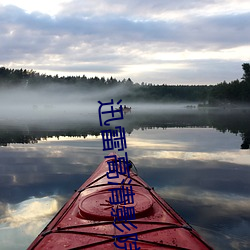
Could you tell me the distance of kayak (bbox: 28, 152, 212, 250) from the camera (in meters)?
4.54

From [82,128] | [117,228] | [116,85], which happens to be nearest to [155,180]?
[117,228]

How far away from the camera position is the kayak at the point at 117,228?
4539 mm

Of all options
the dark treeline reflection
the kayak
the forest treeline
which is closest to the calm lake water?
the kayak

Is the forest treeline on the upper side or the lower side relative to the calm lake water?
upper

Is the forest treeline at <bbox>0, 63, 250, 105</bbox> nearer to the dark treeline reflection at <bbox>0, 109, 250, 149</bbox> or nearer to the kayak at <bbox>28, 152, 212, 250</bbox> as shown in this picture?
the dark treeline reflection at <bbox>0, 109, 250, 149</bbox>

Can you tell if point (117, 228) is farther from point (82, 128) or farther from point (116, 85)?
point (116, 85)

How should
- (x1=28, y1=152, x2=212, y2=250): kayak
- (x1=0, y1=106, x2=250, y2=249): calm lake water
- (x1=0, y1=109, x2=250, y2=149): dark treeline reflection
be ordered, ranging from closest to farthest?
1. (x1=28, y1=152, x2=212, y2=250): kayak
2. (x1=0, y1=106, x2=250, y2=249): calm lake water
3. (x1=0, y1=109, x2=250, y2=149): dark treeline reflection

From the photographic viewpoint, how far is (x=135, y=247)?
14.1 ft

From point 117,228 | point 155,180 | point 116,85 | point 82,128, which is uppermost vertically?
point 116,85

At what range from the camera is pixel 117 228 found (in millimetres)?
4785

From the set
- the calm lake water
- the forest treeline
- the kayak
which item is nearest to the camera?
the kayak

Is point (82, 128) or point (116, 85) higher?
point (116, 85)

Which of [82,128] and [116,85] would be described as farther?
[116,85]

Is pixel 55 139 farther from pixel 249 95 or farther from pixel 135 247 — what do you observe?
pixel 249 95
